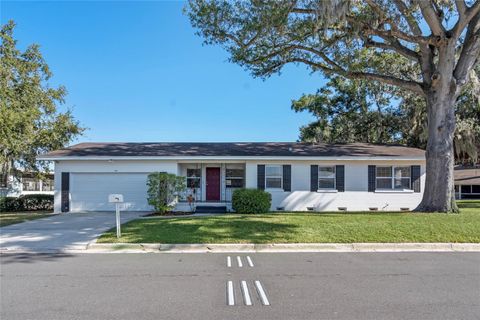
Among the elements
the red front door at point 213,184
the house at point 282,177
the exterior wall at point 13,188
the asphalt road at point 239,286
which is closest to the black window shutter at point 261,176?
the house at point 282,177

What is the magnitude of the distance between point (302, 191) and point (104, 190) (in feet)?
34.5

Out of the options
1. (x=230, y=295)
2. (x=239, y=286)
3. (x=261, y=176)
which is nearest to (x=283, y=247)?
(x=239, y=286)

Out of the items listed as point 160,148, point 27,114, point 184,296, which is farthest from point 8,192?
point 184,296

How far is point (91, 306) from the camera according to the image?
5211 millimetres

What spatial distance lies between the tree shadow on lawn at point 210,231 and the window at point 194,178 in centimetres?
785

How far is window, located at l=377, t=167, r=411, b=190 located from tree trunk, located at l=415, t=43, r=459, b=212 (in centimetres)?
511

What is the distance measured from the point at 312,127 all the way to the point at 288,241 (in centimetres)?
2135

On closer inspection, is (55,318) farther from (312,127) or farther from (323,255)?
(312,127)

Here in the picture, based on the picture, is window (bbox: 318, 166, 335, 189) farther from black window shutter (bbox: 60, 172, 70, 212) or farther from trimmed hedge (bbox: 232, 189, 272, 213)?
black window shutter (bbox: 60, 172, 70, 212)

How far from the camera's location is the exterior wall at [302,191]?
19.1m

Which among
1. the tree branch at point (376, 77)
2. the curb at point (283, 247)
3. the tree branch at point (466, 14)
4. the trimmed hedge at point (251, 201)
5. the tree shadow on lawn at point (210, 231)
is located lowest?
the curb at point (283, 247)

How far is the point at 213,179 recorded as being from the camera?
20.8m

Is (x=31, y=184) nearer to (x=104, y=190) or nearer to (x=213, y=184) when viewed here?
(x=104, y=190)

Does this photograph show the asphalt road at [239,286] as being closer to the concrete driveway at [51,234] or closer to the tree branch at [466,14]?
the concrete driveway at [51,234]
